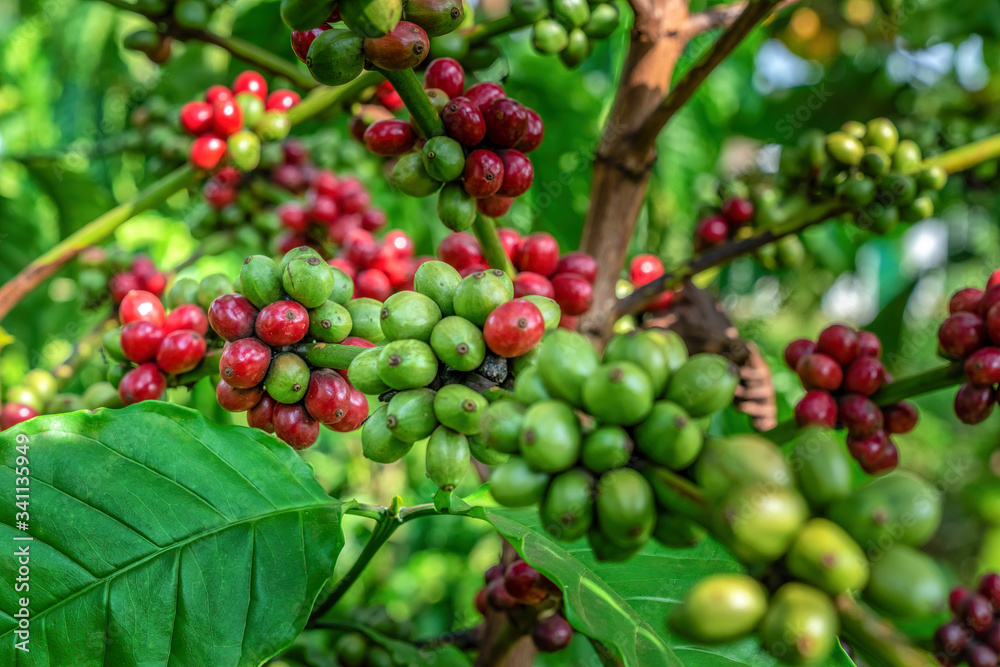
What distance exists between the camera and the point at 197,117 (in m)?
1.95

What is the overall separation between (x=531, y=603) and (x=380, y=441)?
0.68m

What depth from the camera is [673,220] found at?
11.1ft

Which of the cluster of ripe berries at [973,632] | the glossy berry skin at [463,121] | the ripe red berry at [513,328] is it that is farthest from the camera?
the cluster of ripe berries at [973,632]

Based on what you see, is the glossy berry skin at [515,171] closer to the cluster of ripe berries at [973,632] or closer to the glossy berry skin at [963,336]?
the glossy berry skin at [963,336]

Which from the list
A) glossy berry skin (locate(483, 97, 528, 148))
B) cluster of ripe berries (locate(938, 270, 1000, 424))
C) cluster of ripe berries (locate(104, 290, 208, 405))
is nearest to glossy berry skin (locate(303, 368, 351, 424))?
cluster of ripe berries (locate(104, 290, 208, 405))

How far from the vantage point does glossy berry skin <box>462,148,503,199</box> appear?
3.91ft

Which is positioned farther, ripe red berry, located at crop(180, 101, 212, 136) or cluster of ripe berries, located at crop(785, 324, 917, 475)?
ripe red berry, located at crop(180, 101, 212, 136)

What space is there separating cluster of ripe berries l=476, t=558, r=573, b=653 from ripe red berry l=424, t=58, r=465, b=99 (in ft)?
3.00

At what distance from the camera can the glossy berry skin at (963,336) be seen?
4.17ft

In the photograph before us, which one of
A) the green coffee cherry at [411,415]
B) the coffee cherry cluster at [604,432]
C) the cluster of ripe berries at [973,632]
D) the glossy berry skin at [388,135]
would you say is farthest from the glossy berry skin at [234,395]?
the cluster of ripe berries at [973,632]

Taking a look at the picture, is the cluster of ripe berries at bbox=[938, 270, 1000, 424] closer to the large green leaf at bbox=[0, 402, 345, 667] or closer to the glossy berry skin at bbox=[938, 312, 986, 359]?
the glossy berry skin at bbox=[938, 312, 986, 359]

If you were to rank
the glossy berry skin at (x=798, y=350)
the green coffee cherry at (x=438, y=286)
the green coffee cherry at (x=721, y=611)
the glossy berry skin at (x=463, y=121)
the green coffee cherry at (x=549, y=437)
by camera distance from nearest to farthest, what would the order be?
the green coffee cherry at (x=721, y=611) → the green coffee cherry at (x=549, y=437) → the green coffee cherry at (x=438, y=286) → the glossy berry skin at (x=463, y=121) → the glossy berry skin at (x=798, y=350)

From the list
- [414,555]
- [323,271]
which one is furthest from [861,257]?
[323,271]

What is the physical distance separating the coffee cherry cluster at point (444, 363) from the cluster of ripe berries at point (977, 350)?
77 cm
